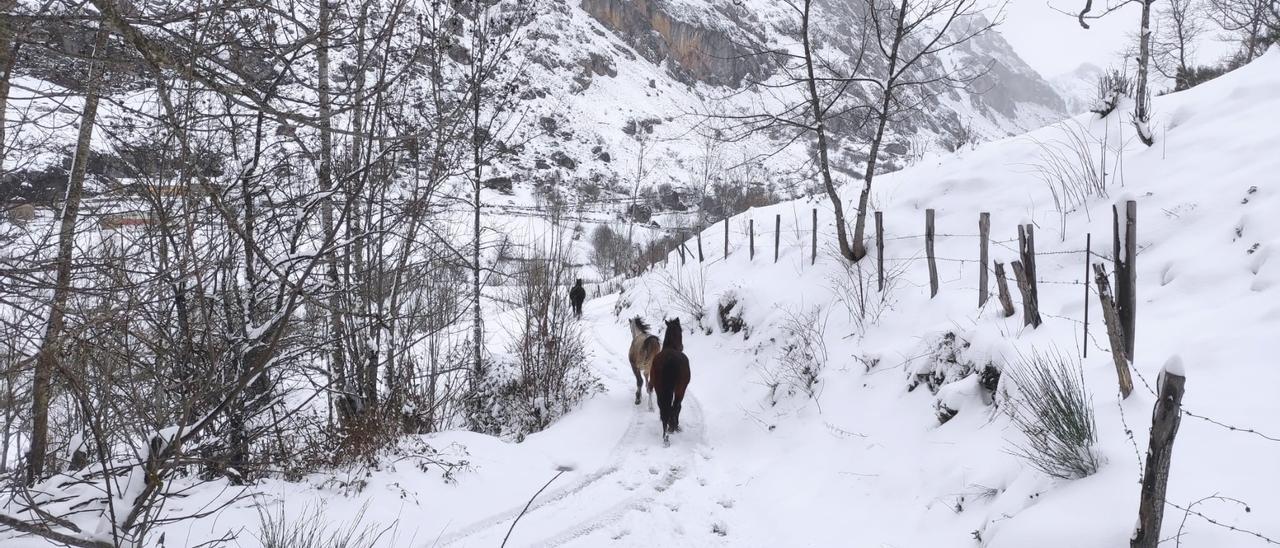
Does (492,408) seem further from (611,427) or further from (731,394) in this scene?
(731,394)

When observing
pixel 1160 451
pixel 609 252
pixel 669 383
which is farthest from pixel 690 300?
pixel 609 252

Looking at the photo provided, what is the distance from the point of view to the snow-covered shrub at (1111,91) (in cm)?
970

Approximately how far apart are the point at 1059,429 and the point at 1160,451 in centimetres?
146

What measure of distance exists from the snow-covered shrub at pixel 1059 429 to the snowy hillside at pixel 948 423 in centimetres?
8

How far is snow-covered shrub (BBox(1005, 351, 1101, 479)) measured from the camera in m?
3.42

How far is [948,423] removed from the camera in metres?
5.12

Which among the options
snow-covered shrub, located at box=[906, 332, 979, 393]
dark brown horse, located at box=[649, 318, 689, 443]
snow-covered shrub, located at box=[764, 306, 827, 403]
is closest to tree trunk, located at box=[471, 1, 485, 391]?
dark brown horse, located at box=[649, 318, 689, 443]

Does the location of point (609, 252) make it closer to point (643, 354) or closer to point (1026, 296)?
point (643, 354)

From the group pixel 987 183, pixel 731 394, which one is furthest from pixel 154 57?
pixel 987 183

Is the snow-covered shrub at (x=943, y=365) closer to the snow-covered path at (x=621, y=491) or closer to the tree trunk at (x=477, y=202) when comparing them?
the snow-covered path at (x=621, y=491)

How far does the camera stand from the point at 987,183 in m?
9.64

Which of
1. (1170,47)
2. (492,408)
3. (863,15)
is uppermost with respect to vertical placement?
(1170,47)

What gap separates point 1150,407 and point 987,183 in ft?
22.9

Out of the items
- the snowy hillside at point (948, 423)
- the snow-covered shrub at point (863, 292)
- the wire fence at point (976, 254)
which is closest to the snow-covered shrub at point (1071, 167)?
the snowy hillside at point (948, 423)
